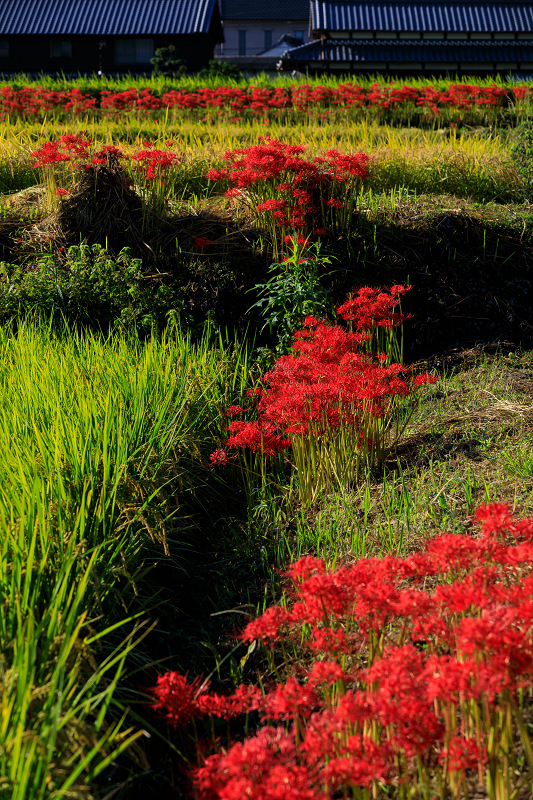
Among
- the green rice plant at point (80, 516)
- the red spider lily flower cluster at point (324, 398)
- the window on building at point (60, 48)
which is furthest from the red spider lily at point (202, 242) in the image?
the window on building at point (60, 48)

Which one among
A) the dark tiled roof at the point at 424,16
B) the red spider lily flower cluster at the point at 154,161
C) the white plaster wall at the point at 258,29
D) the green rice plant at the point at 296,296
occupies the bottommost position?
the green rice plant at the point at 296,296

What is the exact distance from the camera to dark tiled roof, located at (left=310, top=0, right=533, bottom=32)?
18000mm

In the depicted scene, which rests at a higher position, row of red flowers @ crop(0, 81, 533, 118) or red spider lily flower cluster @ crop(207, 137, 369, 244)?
row of red flowers @ crop(0, 81, 533, 118)

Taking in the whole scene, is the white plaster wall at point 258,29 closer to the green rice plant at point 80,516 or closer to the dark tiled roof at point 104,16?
the dark tiled roof at point 104,16

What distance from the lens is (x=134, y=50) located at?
25.1 meters

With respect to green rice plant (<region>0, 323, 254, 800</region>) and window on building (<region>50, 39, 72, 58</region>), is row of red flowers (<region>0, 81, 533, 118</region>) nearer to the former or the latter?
green rice plant (<region>0, 323, 254, 800</region>)

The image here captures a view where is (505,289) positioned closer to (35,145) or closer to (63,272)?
(63,272)

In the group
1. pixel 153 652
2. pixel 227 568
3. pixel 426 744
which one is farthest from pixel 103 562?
pixel 426 744

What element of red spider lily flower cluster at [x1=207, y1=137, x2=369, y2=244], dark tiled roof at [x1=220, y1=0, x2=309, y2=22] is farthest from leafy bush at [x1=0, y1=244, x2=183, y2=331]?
dark tiled roof at [x1=220, y1=0, x2=309, y2=22]

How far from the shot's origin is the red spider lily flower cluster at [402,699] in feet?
4.23

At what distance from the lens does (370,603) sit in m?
1.54

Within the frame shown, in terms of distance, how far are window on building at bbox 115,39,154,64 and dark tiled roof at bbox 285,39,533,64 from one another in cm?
993

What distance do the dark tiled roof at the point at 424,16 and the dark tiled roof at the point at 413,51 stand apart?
1.77 ft

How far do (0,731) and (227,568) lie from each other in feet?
4.95
